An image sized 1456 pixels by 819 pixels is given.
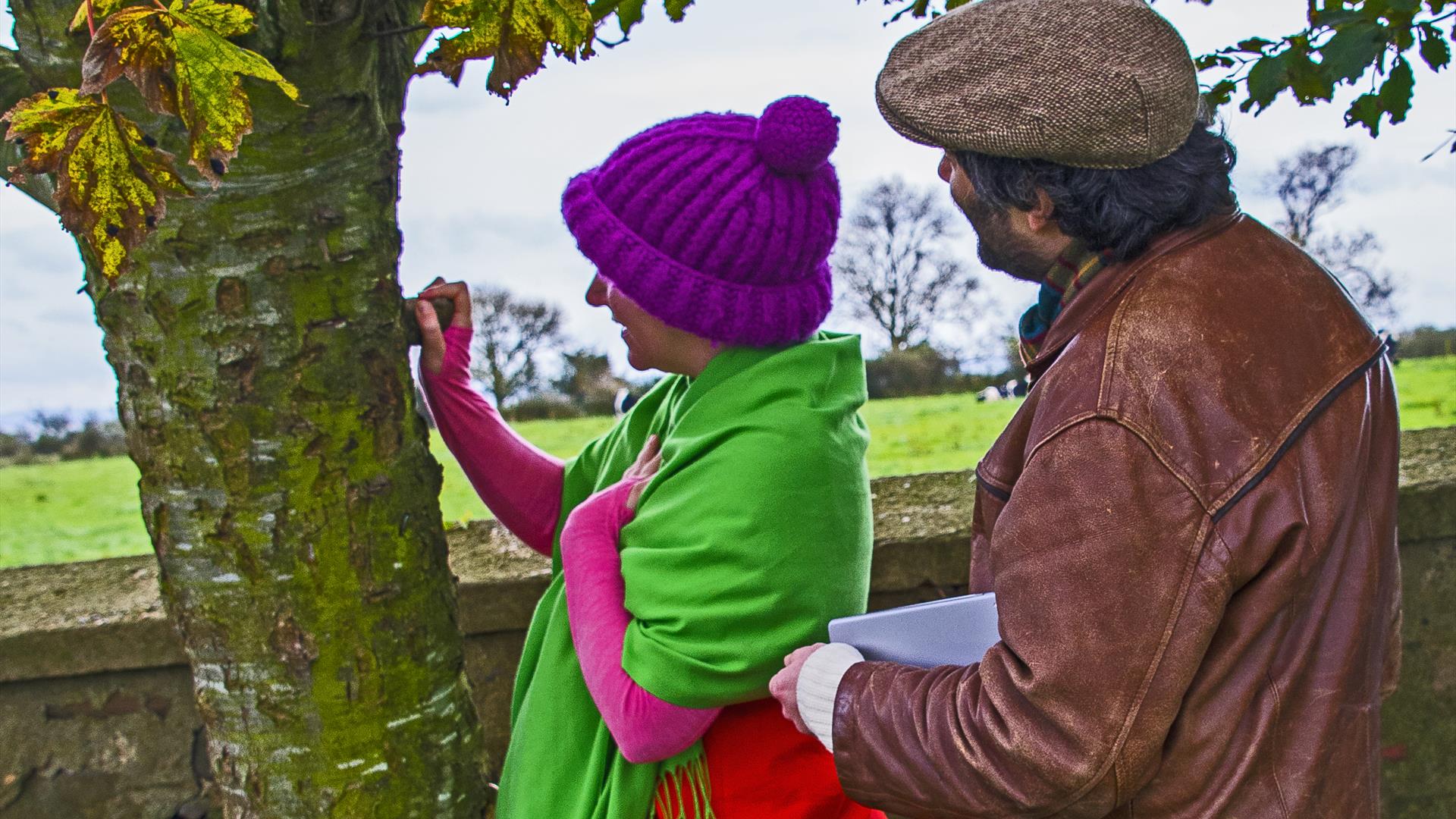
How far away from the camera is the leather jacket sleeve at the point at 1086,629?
143 centimetres

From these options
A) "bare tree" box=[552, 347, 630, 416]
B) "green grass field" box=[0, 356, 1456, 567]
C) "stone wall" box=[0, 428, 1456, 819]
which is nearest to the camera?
"stone wall" box=[0, 428, 1456, 819]

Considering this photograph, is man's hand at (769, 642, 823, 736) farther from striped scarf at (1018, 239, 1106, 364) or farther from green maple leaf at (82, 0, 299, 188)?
green maple leaf at (82, 0, 299, 188)

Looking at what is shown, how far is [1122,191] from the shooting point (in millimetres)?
1555

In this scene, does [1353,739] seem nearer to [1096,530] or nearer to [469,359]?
[1096,530]

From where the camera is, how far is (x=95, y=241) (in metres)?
1.69

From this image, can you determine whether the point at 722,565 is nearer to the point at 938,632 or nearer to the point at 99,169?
the point at 938,632

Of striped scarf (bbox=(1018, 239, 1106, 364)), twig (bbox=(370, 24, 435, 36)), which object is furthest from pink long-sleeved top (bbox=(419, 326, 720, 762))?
striped scarf (bbox=(1018, 239, 1106, 364))

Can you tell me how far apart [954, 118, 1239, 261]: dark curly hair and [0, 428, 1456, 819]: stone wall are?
1.76 metres

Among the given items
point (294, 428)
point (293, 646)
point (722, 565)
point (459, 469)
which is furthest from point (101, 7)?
point (459, 469)

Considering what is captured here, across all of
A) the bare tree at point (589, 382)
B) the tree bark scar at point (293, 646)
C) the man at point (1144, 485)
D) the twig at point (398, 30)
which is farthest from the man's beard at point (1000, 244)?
the bare tree at point (589, 382)

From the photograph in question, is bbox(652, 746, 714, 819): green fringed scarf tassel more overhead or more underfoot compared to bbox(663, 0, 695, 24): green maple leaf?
more underfoot

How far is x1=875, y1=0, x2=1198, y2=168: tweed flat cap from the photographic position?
1.51m

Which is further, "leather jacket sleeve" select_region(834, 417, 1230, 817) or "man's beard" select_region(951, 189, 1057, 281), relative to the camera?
"man's beard" select_region(951, 189, 1057, 281)

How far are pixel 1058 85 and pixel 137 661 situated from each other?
105 inches
